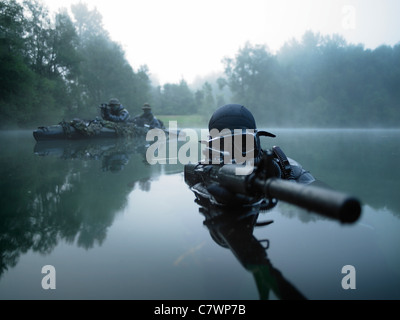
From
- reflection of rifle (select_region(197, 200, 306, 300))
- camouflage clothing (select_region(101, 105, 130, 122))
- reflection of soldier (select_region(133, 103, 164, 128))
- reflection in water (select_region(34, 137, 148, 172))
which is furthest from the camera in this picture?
reflection of soldier (select_region(133, 103, 164, 128))

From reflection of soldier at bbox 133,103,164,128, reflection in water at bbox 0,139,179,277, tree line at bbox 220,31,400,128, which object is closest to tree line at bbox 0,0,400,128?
Answer: tree line at bbox 220,31,400,128

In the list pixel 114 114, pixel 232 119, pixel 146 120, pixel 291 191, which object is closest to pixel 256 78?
pixel 146 120

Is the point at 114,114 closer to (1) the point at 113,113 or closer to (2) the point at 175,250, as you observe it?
(1) the point at 113,113

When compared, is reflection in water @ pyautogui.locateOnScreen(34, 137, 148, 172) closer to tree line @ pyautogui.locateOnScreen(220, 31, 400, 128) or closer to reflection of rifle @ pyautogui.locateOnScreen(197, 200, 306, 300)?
reflection of rifle @ pyautogui.locateOnScreen(197, 200, 306, 300)

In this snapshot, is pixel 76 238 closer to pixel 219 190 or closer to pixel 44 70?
pixel 219 190

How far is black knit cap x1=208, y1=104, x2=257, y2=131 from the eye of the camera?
5520mm

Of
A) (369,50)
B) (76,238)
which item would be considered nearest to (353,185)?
(76,238)

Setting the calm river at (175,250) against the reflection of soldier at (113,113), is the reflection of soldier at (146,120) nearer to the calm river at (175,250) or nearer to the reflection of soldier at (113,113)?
the reflection of soldier at (113,113)

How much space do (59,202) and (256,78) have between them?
208 feet

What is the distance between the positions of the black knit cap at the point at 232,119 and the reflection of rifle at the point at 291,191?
2.13 meters

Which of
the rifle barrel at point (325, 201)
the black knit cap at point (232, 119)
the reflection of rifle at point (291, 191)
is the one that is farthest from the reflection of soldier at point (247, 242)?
the black knit cap at point (232, 119)

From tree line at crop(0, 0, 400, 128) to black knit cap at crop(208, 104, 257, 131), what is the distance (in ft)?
122

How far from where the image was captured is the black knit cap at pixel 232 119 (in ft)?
18.1
